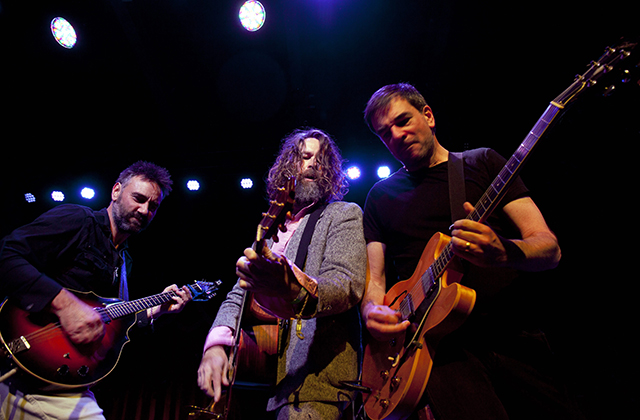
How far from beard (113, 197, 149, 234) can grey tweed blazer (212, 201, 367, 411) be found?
8.85 feet

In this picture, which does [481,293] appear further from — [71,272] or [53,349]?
[71,272]

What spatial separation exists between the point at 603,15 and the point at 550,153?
157 cm

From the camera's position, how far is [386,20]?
4715mm

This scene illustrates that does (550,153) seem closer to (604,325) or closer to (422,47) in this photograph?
(604,325)

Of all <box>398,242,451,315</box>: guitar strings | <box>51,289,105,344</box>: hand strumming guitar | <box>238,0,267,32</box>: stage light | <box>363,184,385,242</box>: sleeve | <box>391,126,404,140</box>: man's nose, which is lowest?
<box>51,289,105,344</box>: hand strumming guitar

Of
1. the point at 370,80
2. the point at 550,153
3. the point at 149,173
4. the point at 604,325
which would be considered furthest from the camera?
the point at 370,80

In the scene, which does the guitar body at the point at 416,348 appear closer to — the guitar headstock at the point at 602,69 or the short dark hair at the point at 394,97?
the guitar headstock at the point at 602,69

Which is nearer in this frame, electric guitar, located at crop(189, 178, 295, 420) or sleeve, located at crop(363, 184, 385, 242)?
electric guitar, located at crop(189, 178, 295, 420)

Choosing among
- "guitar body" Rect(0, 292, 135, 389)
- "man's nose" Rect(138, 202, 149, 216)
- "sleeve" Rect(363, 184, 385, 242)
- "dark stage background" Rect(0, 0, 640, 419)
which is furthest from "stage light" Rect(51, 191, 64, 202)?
"sleeve" Rect(363, 184, 385, 242)

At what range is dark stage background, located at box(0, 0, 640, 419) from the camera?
329 centimetres

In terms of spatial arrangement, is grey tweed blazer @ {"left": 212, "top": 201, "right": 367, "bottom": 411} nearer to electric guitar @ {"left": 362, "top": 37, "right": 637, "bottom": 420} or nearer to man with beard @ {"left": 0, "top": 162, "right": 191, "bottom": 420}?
electric guitar @ {"left": 362, "top": 37, "right": 637, "bottom": 420}

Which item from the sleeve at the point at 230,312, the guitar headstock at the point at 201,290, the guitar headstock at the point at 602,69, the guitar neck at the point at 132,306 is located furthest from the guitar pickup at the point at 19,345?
the guitar headstock at the point at 602,69

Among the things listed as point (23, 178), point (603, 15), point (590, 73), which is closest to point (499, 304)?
point (590, 73)

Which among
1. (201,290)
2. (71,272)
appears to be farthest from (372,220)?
(71,272)
